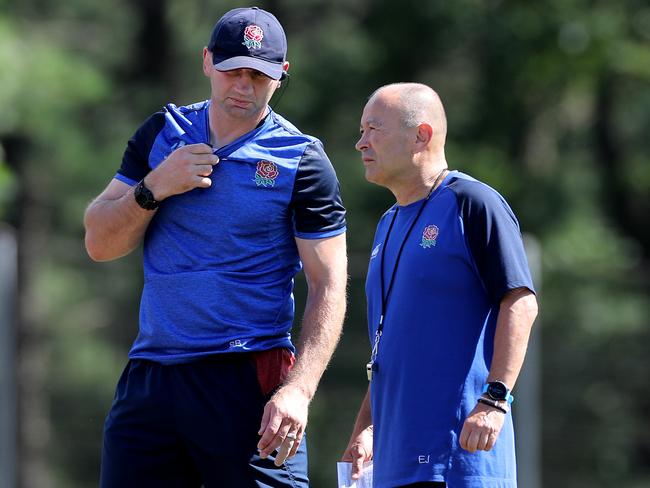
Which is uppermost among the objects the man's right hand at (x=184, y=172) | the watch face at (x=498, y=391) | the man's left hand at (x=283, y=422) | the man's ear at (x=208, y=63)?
the man's ear at (x=208, y=63)

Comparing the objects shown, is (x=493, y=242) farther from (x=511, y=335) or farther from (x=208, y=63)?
(x=208, y=63)

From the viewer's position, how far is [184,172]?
3.64 meters

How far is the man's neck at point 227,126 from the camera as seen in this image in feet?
12.3

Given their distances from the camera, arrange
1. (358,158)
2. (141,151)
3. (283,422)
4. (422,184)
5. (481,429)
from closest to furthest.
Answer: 1. (481,429)
2. (283,422)
3. (422,184)
4. (141,151)
5. (358,158)

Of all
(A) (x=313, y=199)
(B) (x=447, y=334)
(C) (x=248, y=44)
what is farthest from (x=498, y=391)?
(C) (x=248, y=44)

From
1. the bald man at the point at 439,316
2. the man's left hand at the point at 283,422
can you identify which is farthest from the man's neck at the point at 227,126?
the man's left hand at the point at 283,422

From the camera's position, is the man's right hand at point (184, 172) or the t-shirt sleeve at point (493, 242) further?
the man's right hand at point (184, 172)

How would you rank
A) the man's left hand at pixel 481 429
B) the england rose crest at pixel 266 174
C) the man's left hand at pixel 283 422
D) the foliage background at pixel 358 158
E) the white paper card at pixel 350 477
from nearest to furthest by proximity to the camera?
the man's left hand at pixel 481 429 → the man's left hand at pixel 283 422 → the england rose crest at pixel 266 174 → the white paper card at pixel 350 477 → the foliage background at pixel 358 158

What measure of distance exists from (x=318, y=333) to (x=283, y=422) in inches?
12.3

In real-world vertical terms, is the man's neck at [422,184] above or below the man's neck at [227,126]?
below

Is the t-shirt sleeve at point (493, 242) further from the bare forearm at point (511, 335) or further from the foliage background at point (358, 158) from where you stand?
the foliage background at point (358, 158)

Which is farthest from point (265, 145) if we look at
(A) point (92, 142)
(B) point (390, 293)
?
(A) point (92, 142)

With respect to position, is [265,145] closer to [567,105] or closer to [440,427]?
[440,427]

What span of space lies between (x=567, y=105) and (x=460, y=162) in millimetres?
2445
